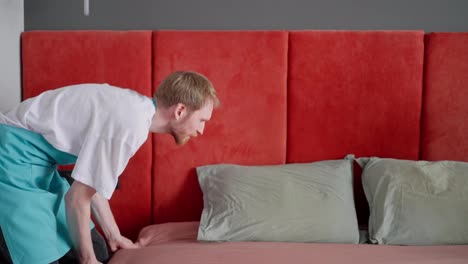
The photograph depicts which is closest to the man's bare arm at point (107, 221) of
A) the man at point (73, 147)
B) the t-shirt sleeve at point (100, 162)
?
the man at point (73, 147)

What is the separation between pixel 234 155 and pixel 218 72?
390 millimetres

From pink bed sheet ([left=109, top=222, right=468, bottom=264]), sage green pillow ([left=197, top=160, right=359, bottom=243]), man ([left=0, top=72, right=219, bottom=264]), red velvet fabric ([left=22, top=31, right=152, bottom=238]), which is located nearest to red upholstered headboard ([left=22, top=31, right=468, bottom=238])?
red velvet fabric ([left=22, top=31, right=152, bottom=238])

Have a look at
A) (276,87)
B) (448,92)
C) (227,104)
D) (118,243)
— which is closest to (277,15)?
(276,87)

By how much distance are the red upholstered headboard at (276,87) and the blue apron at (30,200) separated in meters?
0.74

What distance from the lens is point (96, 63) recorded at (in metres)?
2.47

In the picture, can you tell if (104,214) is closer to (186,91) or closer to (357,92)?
(186,91)

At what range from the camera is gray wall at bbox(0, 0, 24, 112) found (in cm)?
232

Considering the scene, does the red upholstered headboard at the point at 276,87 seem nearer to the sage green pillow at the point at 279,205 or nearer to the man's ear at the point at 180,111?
the sage green pillow at the point at 279,205

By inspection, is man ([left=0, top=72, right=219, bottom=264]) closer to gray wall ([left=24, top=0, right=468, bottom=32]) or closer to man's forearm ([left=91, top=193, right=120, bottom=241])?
man's forearm ([left=91, top=193, right=120, bottom=241])

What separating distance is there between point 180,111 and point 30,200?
1.76 ft

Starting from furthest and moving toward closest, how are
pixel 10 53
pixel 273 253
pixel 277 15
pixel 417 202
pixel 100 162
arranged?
pixel 277 15
pixel 10 53
pixel 417 202
pixel 273 253
pixel 100 162

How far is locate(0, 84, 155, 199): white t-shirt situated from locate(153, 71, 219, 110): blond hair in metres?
0.06

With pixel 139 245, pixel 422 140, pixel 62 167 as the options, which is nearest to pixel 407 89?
pixel 422 140

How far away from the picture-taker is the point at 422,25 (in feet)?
8.74
